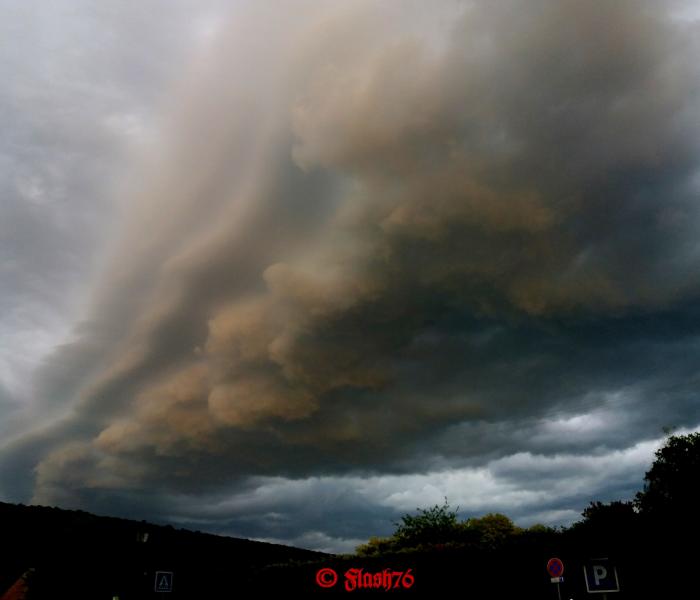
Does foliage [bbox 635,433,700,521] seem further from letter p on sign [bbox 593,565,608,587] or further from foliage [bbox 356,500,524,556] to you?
letter p on sign [bbox 593,565,608,587]

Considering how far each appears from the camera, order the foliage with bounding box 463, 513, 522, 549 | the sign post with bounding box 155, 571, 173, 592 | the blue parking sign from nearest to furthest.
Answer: the blue parking sign → the sign post with bounding box 155, 571, 173, 592 → the foliage with bounding box 463, 513, 522, 549

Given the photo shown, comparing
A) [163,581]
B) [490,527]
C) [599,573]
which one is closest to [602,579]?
[599,573]

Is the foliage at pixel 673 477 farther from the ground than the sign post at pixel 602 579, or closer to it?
farther from the ground

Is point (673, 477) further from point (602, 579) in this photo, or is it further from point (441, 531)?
point (602, 579)

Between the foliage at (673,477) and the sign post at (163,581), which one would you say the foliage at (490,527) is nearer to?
the foliage at (673,477)

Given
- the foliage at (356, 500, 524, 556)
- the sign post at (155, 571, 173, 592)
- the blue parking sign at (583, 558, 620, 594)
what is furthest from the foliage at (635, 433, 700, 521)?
the sign post at (155, 571, 173, 592)

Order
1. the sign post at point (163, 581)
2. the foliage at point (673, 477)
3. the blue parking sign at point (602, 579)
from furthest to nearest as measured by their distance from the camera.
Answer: the foliage at point (673, 477), the sign post at point (163, 581), the blue parking sign at point (602, 579)

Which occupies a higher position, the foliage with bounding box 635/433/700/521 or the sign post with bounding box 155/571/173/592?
the foliage with bounding box 635/433/700/521

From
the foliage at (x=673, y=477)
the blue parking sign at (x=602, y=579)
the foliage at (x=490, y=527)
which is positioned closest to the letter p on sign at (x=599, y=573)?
the blue parking sign at (x=602, y=579)

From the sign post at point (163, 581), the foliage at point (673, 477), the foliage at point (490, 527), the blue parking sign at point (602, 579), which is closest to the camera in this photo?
the blue parking sign at point (602, 579)

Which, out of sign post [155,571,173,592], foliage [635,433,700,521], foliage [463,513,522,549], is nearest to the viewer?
sign post [155,571,173,592]

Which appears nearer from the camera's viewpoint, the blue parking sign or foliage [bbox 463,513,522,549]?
the blue parking sign

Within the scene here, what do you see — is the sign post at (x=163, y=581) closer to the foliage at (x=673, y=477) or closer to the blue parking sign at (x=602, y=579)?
the blue parking sign at (x=602, y=579)

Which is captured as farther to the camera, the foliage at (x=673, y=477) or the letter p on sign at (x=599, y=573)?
the foliage at (x=673, y=477)
